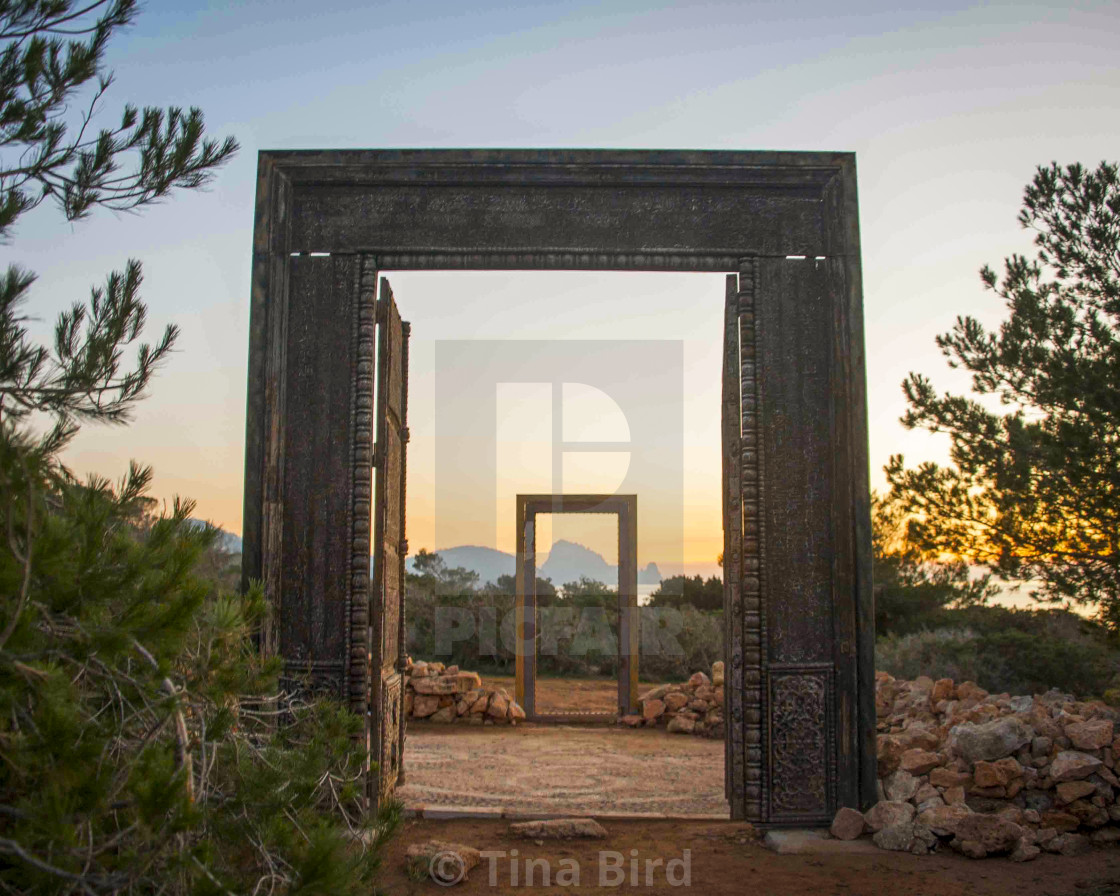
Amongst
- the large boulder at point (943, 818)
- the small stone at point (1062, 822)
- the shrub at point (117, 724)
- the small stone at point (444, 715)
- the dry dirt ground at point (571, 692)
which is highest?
the shrub at point (117, 724)

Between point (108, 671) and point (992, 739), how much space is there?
478cm

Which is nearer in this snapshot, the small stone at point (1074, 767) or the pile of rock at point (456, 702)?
the small stone at point (1074, 767)

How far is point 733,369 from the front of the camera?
5.62m

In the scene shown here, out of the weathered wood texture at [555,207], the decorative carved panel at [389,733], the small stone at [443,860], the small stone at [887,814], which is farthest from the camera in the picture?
the weathered wood texture at [555,207]

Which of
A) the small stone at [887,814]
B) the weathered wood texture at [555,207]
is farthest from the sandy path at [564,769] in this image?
the weathered wood texture at [555,207]

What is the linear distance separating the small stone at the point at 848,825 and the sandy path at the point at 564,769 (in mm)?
856

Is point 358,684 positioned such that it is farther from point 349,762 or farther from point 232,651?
point 232,651

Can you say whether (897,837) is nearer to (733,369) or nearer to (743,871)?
(743,871)

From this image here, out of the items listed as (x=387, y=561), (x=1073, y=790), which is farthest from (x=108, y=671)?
(x=1073, y=790)

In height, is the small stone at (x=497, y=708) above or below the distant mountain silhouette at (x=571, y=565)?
below

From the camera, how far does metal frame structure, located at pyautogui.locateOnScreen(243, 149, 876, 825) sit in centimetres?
513

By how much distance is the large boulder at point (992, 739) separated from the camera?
5.25 meters

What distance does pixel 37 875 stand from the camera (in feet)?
6.56

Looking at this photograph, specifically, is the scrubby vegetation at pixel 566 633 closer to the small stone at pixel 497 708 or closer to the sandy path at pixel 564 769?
the small stone at pixel 497 708
